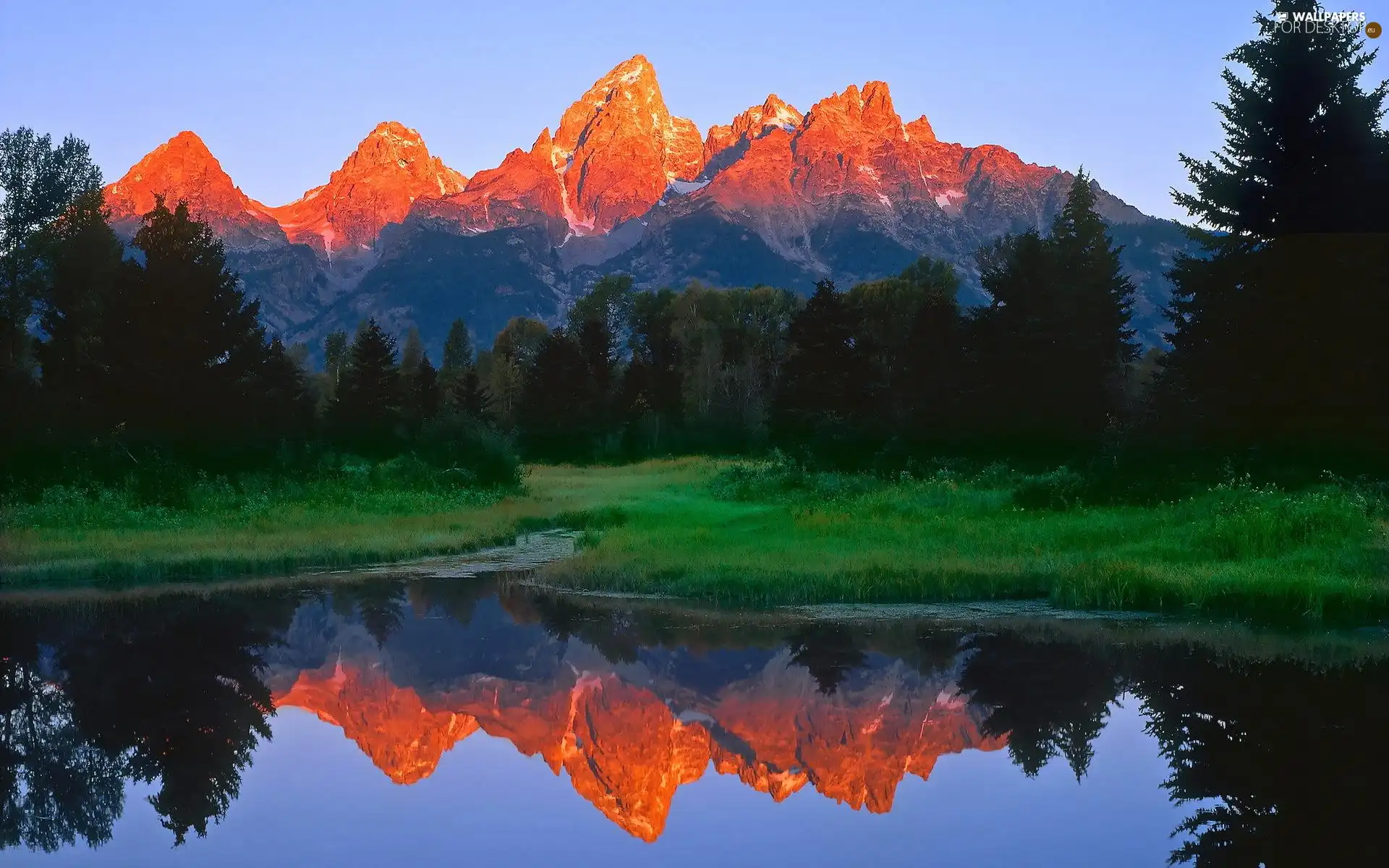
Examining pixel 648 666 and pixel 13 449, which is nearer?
pixel 648 666

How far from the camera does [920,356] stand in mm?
58062

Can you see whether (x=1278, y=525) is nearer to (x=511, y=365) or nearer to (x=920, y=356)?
(x=920, y=356)

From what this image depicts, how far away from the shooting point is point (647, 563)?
25922 millimetres

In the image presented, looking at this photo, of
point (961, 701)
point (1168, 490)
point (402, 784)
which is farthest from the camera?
point (1168, 490)

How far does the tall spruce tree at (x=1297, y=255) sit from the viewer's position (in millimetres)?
35156

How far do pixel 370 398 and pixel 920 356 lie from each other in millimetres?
43876

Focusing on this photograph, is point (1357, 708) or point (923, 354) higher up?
point (923, 354)

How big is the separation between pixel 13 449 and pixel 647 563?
2590 cm

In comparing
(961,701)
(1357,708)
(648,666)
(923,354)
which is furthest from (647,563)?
(923,354)

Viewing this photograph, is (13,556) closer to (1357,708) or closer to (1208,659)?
(1208,659)

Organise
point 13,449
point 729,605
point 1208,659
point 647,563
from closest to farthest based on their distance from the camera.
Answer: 1. point 1208,659
2. point 729,605
3. point 647,563
4. point 13,449

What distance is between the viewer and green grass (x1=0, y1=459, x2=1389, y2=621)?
69.7 ft

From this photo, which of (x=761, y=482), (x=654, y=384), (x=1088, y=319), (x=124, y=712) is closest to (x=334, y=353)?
(x=654, y=384)

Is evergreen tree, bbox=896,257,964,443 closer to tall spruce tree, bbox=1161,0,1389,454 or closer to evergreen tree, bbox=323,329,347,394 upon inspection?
tall spruce tree, bbox=1161,0,1389,454
